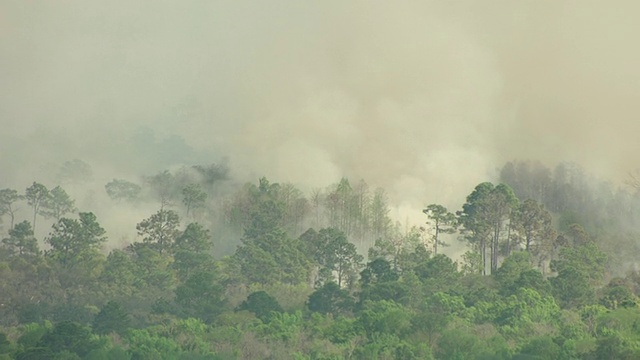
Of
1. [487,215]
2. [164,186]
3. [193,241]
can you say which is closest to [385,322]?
[193,241]

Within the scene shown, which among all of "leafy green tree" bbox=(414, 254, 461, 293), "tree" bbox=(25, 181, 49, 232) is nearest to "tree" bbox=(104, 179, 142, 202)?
"tree" bbox=(25, 181, 49, 232)

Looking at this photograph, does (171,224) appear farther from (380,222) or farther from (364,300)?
(364,300)

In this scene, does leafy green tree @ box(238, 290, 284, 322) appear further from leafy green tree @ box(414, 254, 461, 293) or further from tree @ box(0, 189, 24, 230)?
tree @ box(0, 189, 24, 230)

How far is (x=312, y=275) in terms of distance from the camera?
15738 cm

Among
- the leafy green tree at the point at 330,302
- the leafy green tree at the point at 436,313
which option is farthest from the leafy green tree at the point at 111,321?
the leafy green tree at the point at 436,313

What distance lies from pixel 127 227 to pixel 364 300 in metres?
54.2

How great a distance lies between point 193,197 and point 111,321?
66332 millimetres

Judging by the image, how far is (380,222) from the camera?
177 m

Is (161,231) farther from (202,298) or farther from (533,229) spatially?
(533,229)

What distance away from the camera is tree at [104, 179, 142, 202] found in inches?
7357

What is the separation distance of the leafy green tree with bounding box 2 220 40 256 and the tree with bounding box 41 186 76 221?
14.6 meters

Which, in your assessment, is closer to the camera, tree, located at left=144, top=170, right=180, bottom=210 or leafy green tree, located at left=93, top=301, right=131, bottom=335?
leafy green tree, located at left=93, top=301, right=131, bottom=335

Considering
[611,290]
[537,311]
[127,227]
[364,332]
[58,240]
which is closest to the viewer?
[364,332]

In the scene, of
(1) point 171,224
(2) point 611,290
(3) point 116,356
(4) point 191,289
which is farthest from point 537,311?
(1) point 171,224
